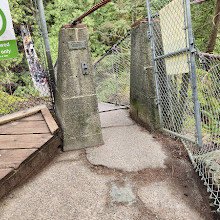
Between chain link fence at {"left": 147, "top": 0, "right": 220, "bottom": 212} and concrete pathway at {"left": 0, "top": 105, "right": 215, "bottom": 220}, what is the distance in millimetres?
216

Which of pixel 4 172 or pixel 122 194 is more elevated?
pixel 4 172

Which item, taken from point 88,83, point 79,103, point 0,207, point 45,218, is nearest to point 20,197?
point 0,207

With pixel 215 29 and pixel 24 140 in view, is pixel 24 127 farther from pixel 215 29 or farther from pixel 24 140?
pixel 215 29

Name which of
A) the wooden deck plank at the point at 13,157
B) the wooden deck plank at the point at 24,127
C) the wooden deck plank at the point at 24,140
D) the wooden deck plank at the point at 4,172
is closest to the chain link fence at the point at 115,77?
the wooden deck plank at the point at 24,127

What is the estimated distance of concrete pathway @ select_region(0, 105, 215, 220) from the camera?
1.98 m

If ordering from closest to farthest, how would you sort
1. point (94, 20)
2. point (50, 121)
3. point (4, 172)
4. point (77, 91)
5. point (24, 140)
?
point (4, 172) < point (24, 140) < point (77, 91) < point (50, 121) < point (94, 20)

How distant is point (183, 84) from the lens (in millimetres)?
3350

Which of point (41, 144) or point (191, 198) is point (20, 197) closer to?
point (41, 144)

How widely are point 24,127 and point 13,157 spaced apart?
30.9 inches

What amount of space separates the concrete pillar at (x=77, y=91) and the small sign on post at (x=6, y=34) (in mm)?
848

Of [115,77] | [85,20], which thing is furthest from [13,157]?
[85,20]

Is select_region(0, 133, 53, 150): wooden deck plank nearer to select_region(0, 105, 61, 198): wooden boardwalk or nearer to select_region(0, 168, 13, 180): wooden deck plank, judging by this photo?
select_region(0, 105, 61, 198): wooden boardwalk

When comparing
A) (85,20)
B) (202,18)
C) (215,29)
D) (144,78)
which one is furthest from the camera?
(85,20)

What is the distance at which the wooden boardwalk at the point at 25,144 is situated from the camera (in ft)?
7.43
